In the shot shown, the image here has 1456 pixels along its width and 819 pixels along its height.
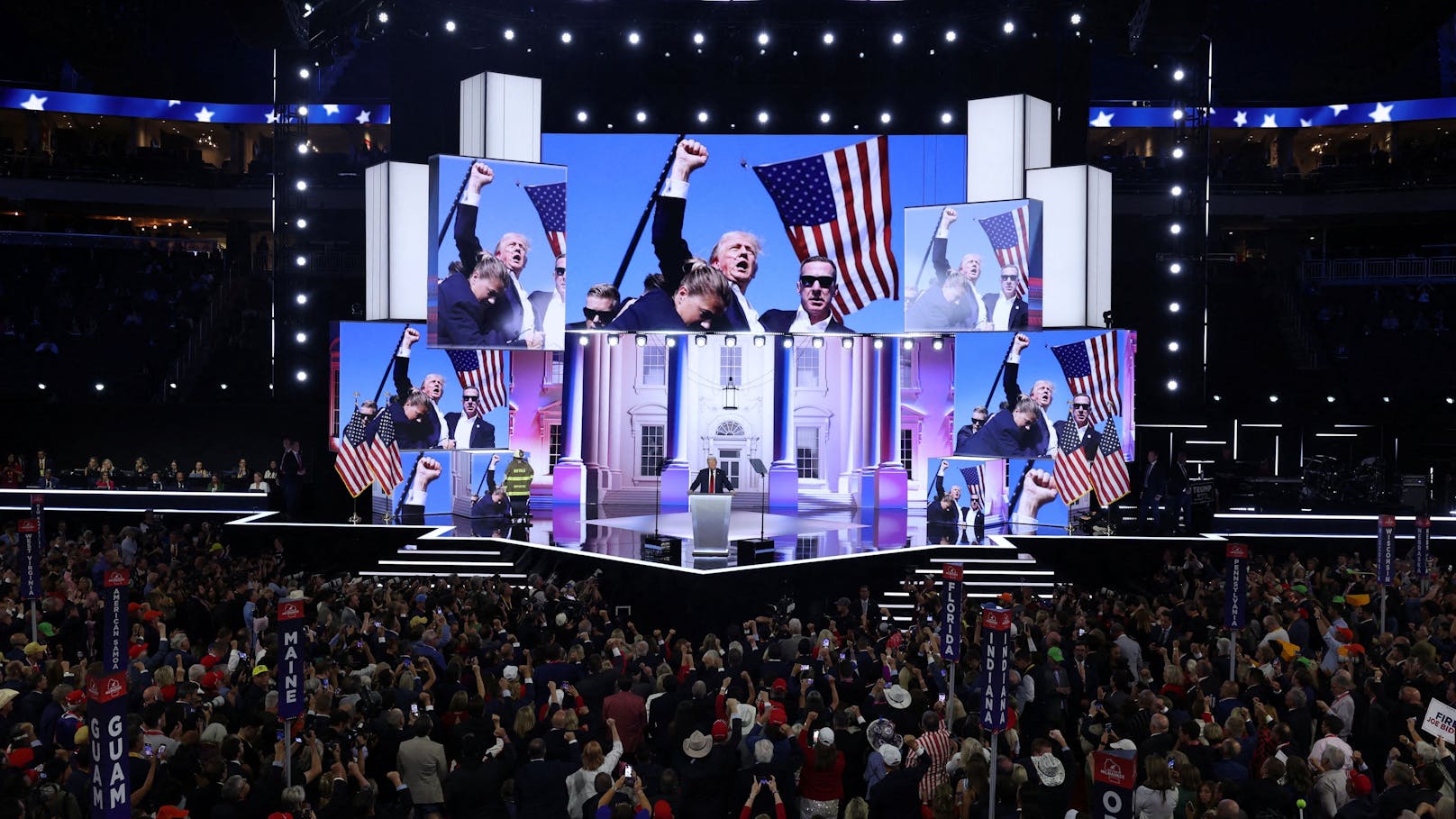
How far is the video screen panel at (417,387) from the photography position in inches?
1022

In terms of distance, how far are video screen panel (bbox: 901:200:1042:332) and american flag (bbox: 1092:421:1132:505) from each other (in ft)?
9.06

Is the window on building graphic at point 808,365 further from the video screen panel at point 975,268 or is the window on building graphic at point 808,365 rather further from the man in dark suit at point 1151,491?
the man in dark suit at point 1151,491

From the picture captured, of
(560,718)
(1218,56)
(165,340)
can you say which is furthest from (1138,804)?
(1218,56)

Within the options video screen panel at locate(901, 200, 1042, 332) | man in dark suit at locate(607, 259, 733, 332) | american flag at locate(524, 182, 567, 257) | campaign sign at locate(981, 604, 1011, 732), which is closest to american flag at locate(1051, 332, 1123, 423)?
video screen panel at locate(901, 200, 1042, 332)

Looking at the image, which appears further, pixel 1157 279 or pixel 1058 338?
pixel 1157 279

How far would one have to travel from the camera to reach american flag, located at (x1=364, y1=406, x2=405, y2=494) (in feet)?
84.6

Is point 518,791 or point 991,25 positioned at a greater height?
point 991,25

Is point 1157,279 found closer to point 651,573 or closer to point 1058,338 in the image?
point 1058,338

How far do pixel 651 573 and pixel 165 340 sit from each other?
21301 millimetres

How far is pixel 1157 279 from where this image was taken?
3491 centimetres

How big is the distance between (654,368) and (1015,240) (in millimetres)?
11067

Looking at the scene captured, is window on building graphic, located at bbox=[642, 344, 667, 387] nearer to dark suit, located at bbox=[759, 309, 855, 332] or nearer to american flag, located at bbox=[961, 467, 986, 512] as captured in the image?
dark suit, located at bbox=[759, 309, 855, 332]

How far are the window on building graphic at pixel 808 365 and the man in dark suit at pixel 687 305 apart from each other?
6.18m

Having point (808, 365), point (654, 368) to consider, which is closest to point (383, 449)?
point (654, 368)
